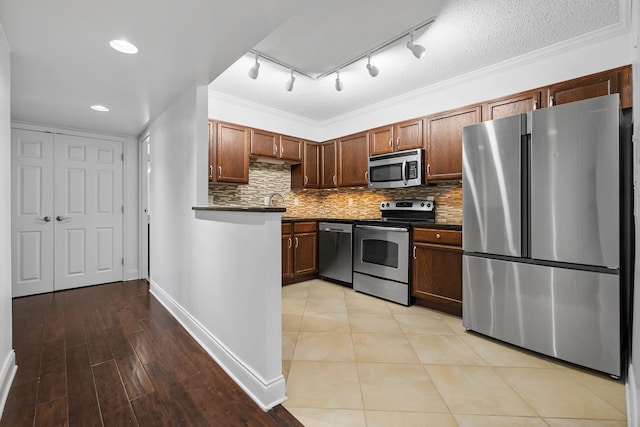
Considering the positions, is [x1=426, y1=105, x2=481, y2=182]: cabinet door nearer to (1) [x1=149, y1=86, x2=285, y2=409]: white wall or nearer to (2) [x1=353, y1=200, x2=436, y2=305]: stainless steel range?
(2) [x1=353, y1=200, x2=436, y2=305]: stainless steel range

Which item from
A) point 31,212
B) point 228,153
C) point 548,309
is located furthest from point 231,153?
point 548,309

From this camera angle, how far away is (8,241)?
176 centimetres

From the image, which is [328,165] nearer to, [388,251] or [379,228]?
[379,228]

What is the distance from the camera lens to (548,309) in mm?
1990

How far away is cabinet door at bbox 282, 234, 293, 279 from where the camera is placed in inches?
148

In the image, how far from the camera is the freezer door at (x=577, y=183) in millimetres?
1751

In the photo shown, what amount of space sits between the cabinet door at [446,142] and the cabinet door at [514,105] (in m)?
0.11

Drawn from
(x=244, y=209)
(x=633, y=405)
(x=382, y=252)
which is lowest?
(x=633, y=405)

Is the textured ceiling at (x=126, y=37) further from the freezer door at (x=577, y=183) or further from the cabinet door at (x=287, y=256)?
the cabinet door at (x=287, y=256)

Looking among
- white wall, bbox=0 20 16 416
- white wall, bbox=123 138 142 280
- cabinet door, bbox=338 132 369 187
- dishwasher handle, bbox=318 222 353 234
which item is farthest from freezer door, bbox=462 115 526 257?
white wall, bbox=123 138 142 280

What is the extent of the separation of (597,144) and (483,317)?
1417 mm

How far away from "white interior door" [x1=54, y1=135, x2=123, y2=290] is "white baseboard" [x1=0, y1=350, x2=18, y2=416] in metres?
2.22

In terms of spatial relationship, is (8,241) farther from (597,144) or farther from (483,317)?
(597,144)

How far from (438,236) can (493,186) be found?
760 mm
